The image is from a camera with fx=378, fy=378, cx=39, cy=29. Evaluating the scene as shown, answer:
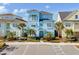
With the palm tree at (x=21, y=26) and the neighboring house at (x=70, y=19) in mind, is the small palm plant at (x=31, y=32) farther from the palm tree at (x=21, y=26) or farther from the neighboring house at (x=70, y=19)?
the neighboring house at (x=70, y=19)

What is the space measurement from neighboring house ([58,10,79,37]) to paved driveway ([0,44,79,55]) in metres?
0.25

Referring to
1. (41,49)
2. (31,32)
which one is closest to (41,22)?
(31,32)

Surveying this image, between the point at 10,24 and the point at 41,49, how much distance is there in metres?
0.52

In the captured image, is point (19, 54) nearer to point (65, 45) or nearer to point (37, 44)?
point (37, 44)

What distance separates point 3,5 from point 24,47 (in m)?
0.61

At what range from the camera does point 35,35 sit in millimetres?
4930

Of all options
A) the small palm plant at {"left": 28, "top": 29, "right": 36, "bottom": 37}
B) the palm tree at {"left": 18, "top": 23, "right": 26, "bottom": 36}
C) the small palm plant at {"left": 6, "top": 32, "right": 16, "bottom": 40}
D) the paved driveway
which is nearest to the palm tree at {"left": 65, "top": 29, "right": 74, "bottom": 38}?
the paved driveway

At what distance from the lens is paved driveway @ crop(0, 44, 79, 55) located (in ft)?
15.9

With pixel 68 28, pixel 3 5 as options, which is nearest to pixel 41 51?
pixel 68 28

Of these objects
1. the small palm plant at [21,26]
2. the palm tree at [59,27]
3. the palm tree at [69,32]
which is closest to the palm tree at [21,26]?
the small palm plant at [21,26]

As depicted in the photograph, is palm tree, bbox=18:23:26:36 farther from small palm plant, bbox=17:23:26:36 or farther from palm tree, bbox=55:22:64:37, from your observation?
palm tree, bbox=55:22:64:37

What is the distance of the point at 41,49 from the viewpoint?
489 cm

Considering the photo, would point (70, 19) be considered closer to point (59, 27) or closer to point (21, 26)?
point (59, 27)

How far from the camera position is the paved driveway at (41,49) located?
4859mm
